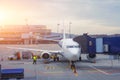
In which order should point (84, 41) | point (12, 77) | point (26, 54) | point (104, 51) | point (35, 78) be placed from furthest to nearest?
point (26, 54)
point (84, 41)
point (104, 51)
point (35, 78)
point (12, 77)

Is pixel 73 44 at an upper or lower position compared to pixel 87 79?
upper

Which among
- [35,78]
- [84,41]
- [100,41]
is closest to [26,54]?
[84,41]

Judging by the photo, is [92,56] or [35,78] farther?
[92,56]

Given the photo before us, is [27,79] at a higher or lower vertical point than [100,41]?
lower

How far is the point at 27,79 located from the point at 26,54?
41.4 meters

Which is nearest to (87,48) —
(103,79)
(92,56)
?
(92,56)

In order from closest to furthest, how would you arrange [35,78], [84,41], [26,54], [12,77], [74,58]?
1. [12,77]
2. [35,78]
3. [74,58]
4. [84,41]
5. [26,54]

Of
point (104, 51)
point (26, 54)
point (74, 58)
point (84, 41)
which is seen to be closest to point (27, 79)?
point (74, 58)

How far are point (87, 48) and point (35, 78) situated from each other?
90.2ft

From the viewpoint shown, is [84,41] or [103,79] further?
[84,41]

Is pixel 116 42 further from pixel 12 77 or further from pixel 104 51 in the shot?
pixel 12 77

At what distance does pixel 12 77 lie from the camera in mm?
40344

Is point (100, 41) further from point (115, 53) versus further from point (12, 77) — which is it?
point (12, 77)

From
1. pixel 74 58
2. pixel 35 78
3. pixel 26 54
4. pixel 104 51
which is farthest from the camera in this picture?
pixel 26 54
